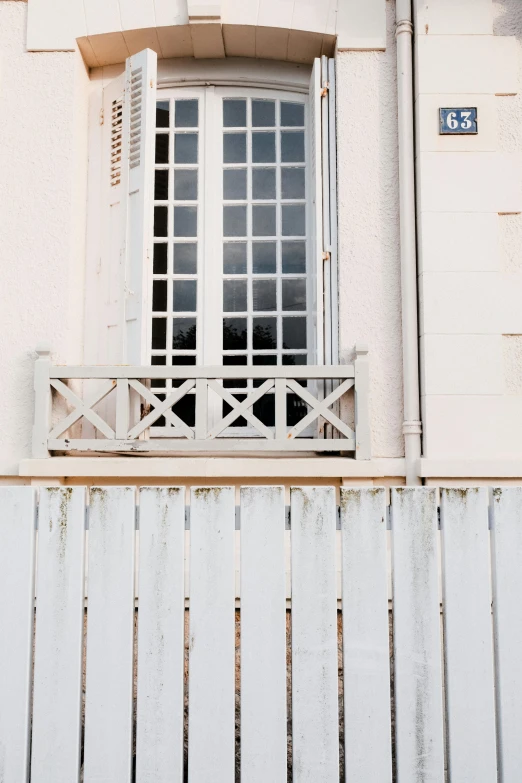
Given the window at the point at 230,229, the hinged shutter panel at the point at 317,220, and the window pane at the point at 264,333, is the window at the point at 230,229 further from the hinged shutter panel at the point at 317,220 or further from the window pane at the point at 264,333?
the hinged shutter panel at the point at 317,220

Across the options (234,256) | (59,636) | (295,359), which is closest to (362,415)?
(295,359)

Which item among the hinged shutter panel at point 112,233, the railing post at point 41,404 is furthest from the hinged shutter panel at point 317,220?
the railing post at point 41,404

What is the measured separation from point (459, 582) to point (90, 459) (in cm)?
301

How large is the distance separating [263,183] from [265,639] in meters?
4.01

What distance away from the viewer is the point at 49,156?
16.2 ft

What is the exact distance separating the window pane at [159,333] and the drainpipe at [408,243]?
1767mm

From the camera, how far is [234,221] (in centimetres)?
532

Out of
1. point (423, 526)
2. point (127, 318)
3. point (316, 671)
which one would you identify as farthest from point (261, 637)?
point (127, 318)

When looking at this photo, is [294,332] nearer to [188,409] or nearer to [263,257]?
[263,257]

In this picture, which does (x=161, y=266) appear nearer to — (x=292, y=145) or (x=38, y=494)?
(x=292, y=145)

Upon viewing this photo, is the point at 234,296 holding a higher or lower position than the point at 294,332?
higher

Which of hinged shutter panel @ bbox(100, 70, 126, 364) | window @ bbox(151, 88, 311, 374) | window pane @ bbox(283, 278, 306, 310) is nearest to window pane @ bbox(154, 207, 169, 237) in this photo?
window @ bbox(151, 88, 311, 374)

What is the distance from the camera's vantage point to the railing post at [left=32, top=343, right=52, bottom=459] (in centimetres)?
459

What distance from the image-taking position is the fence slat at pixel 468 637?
2.05 metres
